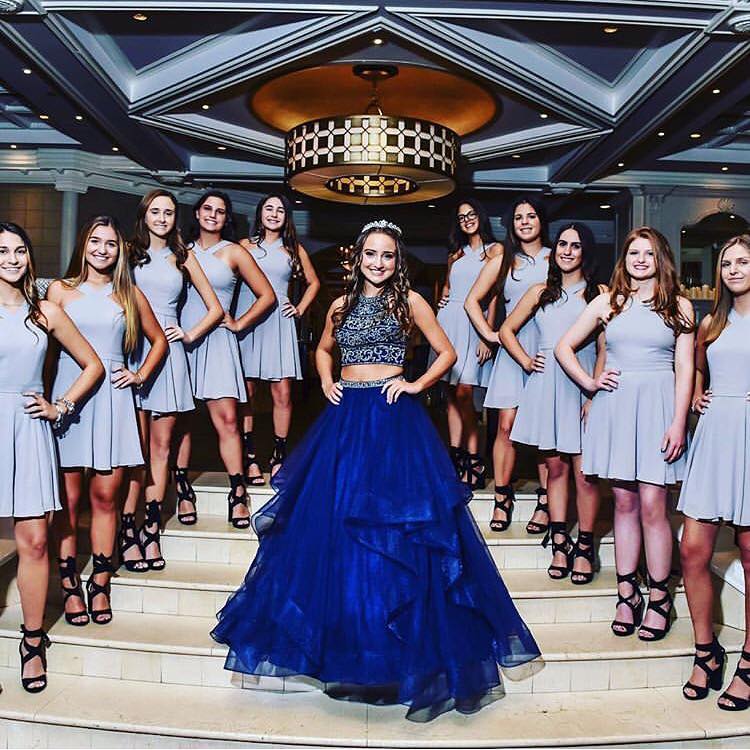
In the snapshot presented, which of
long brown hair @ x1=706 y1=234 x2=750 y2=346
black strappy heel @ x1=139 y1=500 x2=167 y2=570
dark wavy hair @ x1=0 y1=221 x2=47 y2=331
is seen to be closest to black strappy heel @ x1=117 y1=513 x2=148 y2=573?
black strappy heel @ x1=139 y1=500 x2=167 y2=570

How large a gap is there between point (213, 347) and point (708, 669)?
265cm

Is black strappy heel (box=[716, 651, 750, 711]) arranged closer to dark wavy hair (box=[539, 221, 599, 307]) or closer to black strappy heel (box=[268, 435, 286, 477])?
dark wavy hair (box=[539, 221, 599, 307])

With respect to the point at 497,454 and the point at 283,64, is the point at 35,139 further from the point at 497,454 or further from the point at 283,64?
the point at 497,454

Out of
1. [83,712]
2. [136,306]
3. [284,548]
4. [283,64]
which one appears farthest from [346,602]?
[283,64]

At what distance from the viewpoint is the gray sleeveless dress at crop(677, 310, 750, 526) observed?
116 inches

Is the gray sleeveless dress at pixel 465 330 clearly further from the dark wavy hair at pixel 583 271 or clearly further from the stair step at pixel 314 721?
the stair step at pixel 314 721

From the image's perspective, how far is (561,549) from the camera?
3.84m

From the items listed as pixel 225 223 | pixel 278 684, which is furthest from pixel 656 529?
pixel 225 223

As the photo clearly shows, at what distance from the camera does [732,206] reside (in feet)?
36.2

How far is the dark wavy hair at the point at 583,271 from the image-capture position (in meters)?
3.81

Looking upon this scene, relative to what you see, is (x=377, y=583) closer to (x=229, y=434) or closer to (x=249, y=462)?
(x=229, y=434)

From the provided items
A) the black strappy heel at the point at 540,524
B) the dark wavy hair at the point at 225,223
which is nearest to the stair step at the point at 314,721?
the black strappy heel at the point at 540,524

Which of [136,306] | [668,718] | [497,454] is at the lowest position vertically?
[668,718]

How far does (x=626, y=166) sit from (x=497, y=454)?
6.70 meters
